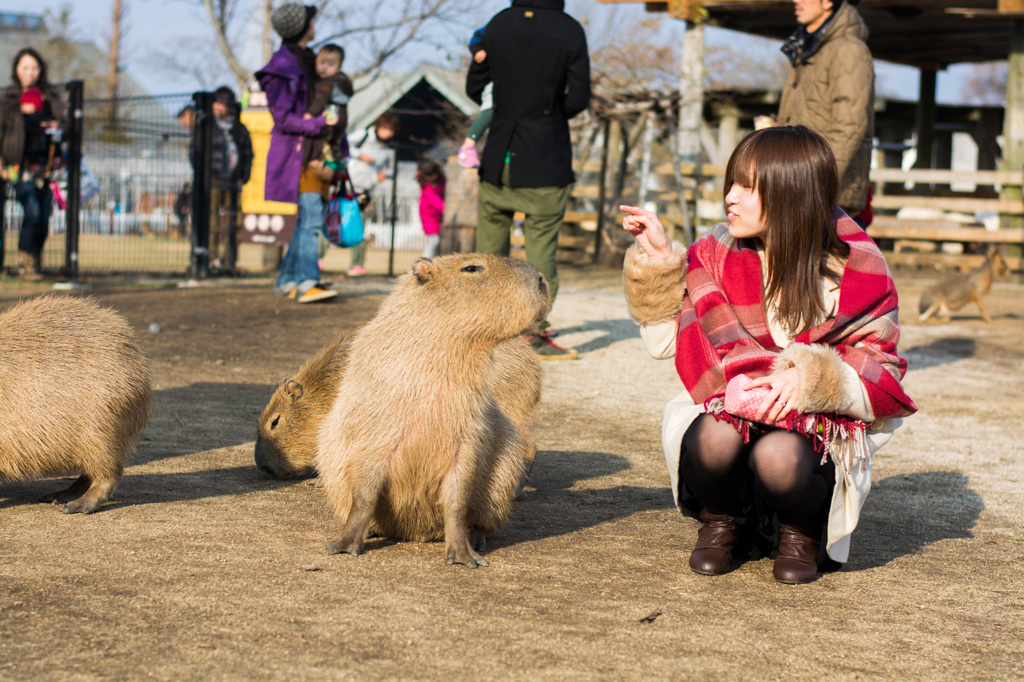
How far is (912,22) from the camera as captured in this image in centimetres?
1430

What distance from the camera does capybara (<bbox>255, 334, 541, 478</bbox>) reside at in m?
3.58

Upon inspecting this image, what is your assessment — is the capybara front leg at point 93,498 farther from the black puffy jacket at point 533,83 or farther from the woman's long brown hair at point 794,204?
the black puffy jacket at point 533,83

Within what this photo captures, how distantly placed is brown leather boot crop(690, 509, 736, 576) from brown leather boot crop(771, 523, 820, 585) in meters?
0.14

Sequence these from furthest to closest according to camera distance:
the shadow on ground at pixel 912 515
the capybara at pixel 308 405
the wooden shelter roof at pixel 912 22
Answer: the wooden shelter roof at pixel 912 22 < the capybara at pixel 308 405 < the shadow on ground at pixel 912 515

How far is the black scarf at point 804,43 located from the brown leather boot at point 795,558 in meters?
3.31

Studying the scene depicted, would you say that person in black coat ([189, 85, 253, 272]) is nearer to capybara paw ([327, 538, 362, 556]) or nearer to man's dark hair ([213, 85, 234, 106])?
man's dark hair ([213, 85, 234, 106])

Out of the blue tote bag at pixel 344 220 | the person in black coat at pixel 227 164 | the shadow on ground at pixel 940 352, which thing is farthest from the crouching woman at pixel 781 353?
the person in black coat at pixel 227 164

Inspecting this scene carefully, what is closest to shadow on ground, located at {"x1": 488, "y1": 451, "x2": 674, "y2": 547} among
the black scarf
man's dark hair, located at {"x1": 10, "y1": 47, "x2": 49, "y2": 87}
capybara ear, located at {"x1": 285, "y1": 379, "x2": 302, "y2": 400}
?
capybara ear, located at {"x1": 285, "y1": 379, "x2": 302, "y2": 400}

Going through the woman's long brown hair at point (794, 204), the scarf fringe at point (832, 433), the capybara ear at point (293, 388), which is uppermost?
the woman's long brown hair at point (794, 204)

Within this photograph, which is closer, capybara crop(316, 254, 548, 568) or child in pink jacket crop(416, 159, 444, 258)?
capybara crop(316, 254, 548, 568)

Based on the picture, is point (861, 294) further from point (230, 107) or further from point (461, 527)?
point (230, 107)

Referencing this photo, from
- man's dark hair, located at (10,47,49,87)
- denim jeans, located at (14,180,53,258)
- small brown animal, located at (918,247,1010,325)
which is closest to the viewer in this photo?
man's dark hair, located at (10,47,49,87)

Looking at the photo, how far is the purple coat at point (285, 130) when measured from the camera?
7641 millimetres

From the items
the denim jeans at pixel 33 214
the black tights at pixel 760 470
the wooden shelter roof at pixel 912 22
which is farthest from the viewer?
the wooden shelter roof at pixel 912 22
